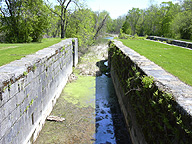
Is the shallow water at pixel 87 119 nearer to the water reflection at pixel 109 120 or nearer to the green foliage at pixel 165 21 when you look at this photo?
the water reflection at pixel 109 120

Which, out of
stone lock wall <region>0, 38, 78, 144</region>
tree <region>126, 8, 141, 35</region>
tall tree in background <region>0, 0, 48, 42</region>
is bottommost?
stone lock wall <region>0, 38, 78, 144</region>

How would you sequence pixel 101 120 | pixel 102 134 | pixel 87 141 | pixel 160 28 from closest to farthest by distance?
pixel 87 141
pixel 102 134
pixel 101 120
pixel 160 28

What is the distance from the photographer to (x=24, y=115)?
4469 millimetres

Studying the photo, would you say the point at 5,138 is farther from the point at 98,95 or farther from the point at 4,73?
the point at 98,95

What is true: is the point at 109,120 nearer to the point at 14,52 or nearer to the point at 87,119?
the point at 87,119

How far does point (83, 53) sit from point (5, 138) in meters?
18.6

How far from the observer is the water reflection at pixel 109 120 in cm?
587

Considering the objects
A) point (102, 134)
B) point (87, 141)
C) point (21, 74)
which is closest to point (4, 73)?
point (21, 74)

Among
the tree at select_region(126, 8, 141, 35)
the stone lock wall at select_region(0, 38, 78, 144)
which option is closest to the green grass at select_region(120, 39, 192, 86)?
the stone lock wall at select_region(0, 38, 78, 144)

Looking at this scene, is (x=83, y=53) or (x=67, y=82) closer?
(x=67, y=82)

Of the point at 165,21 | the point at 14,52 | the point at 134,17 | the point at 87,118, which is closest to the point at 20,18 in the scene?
the point at 14,52

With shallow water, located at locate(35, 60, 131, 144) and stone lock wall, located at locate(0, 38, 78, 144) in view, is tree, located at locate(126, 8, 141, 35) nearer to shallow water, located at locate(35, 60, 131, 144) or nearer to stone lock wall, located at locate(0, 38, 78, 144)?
shallow water, located at locate(35, 60, 131, 144)

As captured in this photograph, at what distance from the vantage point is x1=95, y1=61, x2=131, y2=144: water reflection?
5.87 m

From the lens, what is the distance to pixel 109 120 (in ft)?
23.3
